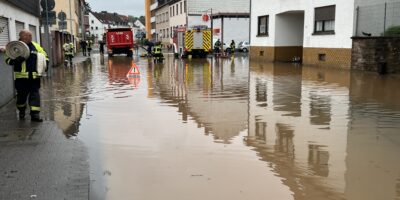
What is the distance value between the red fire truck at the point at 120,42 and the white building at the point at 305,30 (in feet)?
48.6

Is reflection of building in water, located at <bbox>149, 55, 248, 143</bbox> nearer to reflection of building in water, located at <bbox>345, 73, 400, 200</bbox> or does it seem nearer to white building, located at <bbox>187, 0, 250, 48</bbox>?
reflection of building in water, located at <bbox>345, 73, 400, 200</bbox>

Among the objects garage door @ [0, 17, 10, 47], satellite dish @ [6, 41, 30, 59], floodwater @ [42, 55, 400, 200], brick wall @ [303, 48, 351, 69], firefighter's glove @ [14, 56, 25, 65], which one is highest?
garage door @ [0, 17, 10, 47]

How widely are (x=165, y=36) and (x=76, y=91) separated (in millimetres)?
59019

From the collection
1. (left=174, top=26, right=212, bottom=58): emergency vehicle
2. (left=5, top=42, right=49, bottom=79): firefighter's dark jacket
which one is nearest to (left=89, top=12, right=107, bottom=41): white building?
(left=174, top=26, right=212, bottom=58): emergency vehicle

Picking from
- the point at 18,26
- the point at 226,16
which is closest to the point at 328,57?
the point at 18,26

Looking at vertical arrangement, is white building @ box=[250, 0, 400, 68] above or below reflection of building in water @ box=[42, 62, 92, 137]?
above

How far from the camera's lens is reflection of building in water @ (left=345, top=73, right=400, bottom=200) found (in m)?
5.02

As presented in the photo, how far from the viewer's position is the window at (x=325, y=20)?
22375 mm

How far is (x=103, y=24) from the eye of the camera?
13912 cm

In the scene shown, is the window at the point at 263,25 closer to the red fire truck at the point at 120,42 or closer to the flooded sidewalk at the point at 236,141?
the red fire truck at the point at 120,42

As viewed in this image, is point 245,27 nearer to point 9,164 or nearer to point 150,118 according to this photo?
point 150,118

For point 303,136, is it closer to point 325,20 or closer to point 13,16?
point 13,16

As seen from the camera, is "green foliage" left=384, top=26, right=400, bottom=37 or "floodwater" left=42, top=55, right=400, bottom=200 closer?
"floodwater" left=42, top=55, right=400, bottom=200

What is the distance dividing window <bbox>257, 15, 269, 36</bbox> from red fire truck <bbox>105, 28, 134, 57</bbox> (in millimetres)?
15514
